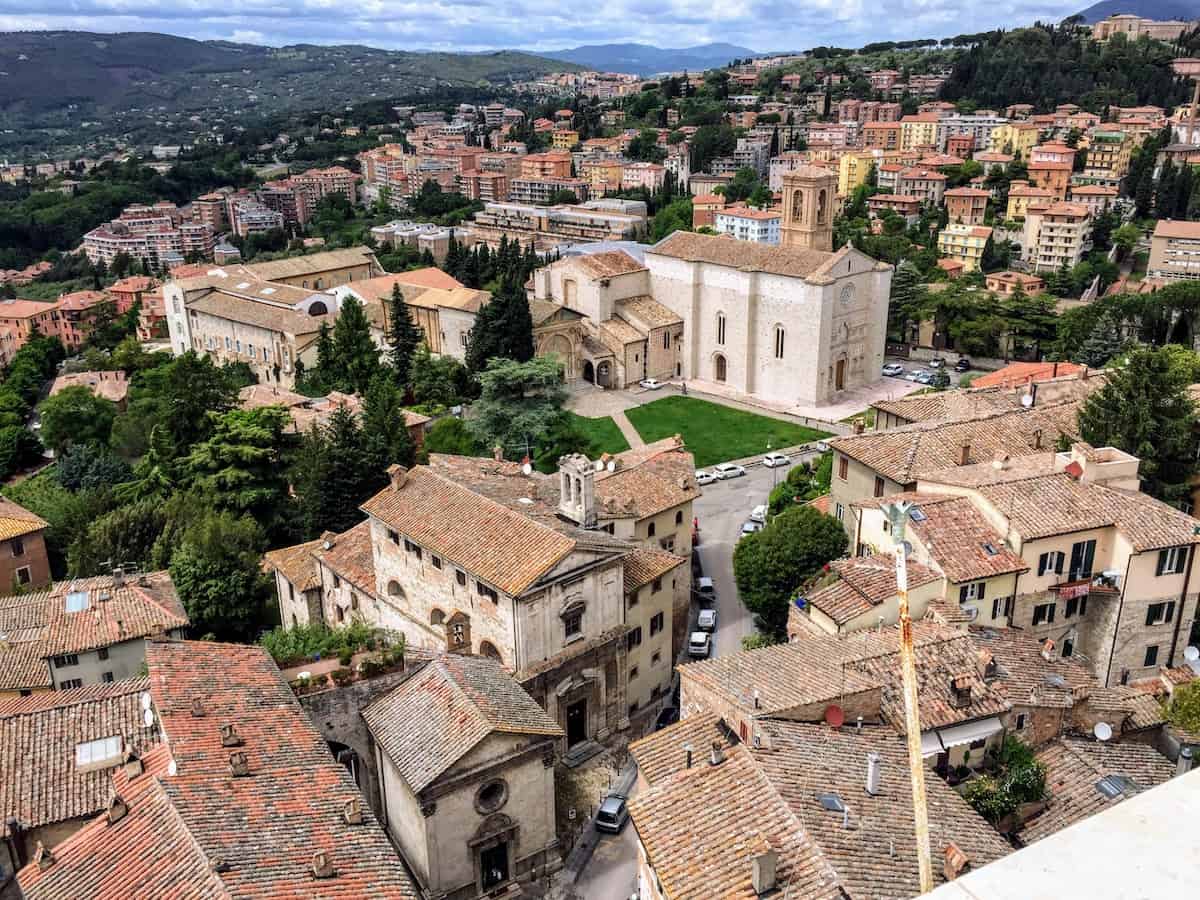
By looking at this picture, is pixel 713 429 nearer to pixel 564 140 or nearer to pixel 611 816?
pixel 611 816

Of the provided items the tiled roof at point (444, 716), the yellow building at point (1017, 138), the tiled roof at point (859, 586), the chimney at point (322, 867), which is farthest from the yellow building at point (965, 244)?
the chimney at point (322, 867)

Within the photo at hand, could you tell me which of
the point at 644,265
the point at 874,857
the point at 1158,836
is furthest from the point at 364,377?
the point at 1158,836

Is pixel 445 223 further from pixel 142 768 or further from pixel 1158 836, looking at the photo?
pixel 1158 836

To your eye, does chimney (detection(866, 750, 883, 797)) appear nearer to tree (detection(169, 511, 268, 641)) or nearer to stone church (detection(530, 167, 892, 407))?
tree (detection(169, 511, 268, 641))

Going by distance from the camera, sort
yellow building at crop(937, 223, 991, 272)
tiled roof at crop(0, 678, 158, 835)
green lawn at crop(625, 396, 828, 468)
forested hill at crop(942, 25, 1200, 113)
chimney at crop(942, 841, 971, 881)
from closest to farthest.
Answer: chimney at crop(942, 841, 971, 881)
tiled roof at crop(0, 678, 158, 835)
green lawn at crop(625, 396, 828, 468)
yellow building at crop(937, 223, 991, 272)
forested hill at crop(942, 25, 1200, 113)

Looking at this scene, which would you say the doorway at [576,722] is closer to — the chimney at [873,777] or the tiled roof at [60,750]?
the tiled roof at [60,750]

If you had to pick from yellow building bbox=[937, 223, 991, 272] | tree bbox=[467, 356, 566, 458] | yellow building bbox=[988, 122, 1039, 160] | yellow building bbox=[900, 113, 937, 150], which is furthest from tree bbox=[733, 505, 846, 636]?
yellow building bbox=[900, 113, 937, 150]
